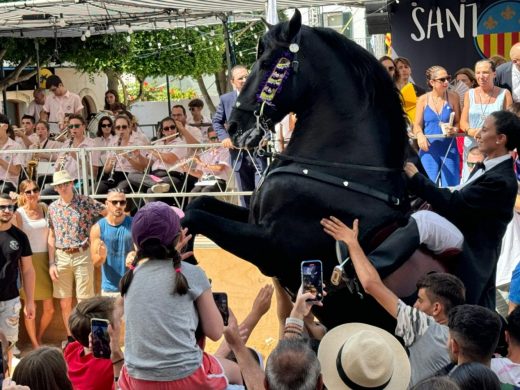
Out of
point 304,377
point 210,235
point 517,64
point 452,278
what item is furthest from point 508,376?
point 517,64

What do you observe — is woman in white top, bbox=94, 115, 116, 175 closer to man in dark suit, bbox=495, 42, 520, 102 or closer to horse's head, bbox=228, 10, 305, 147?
man in dark suit, bbox=495, 42, 520, 102

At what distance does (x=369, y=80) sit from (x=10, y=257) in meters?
5.66

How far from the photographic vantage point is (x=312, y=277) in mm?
5207

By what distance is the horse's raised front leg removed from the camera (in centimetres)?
590

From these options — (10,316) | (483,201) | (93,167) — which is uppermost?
(483,201)

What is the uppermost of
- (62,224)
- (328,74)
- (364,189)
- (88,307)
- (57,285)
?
(328,74)

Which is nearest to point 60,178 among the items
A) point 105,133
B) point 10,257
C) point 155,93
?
point 10,257

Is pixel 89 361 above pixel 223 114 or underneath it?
underneath

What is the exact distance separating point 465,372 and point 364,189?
2.06 metres

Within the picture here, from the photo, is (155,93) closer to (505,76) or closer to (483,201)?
(505,76)

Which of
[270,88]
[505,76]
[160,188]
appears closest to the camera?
[270,88]

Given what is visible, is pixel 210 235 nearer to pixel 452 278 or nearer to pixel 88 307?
pixel 88 307

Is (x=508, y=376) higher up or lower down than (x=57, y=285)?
higher up

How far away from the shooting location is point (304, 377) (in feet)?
12.2
